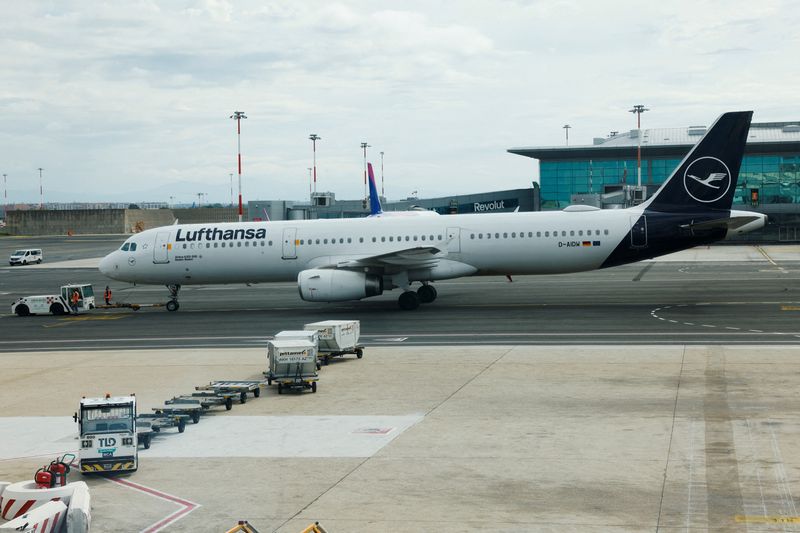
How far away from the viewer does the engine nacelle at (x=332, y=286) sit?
3931cm

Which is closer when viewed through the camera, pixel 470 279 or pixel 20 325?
pixel 20 325

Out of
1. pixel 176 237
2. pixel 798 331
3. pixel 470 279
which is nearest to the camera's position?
pixel 798 331

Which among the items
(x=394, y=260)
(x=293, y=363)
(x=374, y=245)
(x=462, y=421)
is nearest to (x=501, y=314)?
(x=394, y=260)

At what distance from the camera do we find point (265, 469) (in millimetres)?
16719

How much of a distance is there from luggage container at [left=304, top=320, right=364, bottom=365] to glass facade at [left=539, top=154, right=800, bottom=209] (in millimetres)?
88225

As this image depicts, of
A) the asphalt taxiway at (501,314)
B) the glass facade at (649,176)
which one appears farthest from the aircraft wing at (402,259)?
the glass facade at (649,176)

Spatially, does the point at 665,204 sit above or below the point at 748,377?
above

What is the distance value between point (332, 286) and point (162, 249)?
1016 cm

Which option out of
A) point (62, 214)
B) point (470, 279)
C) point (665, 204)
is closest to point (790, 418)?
point (665, 204)

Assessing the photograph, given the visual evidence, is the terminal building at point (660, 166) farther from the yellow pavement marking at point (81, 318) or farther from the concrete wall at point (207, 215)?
the yellow pavement marking at point (81, 318)

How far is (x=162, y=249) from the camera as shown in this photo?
44406mm

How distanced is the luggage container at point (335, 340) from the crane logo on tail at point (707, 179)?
1854cm

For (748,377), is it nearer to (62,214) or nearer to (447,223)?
(447,223)

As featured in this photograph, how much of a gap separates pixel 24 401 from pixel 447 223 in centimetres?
2253
